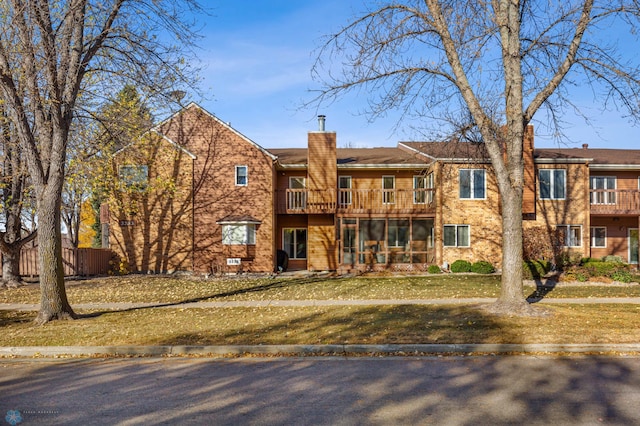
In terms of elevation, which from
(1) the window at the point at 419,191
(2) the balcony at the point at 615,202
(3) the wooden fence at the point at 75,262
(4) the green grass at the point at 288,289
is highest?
(1) the window at the point at 419,191

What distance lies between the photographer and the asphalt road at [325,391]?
555 centimetres

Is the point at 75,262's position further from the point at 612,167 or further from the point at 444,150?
the point at 612,167

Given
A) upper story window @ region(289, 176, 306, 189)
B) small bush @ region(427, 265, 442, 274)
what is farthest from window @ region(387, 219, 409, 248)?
upper story window @ region(289, 176, 306, 189)

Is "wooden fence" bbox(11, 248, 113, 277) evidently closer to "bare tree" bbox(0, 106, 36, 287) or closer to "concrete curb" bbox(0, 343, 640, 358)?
"bare tree" bbox(0, 106, 36, 287)

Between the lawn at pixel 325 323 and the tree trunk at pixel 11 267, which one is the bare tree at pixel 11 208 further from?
the lawn at pixel 325 323

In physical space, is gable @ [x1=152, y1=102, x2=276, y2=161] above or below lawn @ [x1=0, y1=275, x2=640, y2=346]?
above

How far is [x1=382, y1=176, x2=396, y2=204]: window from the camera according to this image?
2619 cm

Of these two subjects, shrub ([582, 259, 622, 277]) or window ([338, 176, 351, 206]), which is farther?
window ([338, 176, 351, 206])

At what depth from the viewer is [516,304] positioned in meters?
11.7

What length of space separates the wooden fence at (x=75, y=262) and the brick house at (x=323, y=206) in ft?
3.76

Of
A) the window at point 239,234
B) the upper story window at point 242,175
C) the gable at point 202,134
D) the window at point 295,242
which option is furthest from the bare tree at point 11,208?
the window at point 295,242

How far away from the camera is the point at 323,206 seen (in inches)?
1000

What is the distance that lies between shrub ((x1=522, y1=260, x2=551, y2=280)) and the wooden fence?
62.7 ft

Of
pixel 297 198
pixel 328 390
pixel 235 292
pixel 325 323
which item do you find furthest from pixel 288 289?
pixel 328 390
